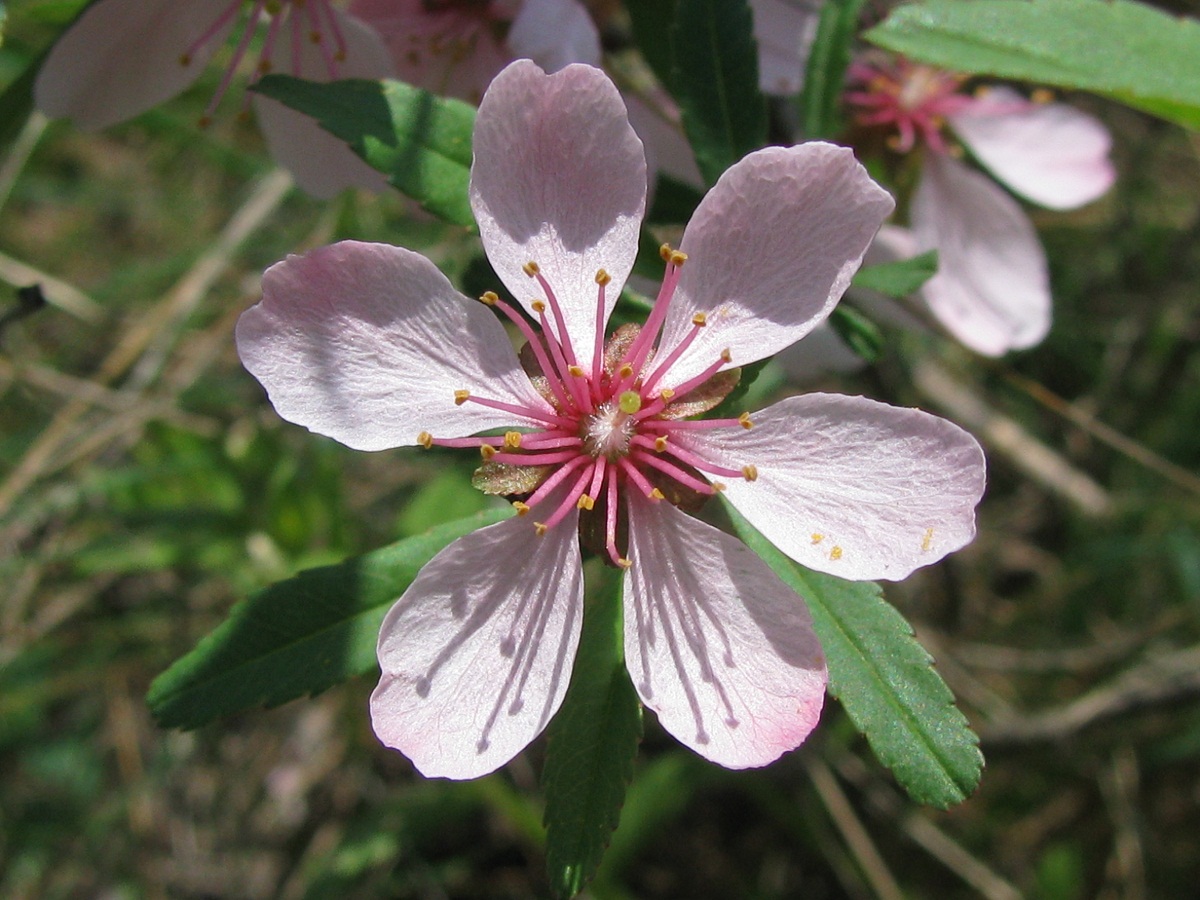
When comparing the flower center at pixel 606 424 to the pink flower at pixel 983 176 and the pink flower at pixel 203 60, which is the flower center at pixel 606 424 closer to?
the pink flower at pixel 203 60

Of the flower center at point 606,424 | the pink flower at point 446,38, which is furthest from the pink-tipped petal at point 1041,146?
the flower center at point 606,424

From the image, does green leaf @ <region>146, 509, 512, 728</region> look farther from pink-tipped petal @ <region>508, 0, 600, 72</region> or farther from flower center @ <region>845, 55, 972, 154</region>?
flower center @ <region>845, 55, 972, 154</region>

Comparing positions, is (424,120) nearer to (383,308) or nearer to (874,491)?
(383,308)


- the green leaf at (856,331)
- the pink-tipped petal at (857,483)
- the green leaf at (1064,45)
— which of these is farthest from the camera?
the green leaf at (856,331)

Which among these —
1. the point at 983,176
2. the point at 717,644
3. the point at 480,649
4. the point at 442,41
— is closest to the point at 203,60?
the point at 442,41

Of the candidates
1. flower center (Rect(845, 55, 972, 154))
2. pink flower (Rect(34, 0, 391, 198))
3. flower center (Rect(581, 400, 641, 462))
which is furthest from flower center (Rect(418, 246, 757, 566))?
flower center (Rect(845, 55, 972, 154))
